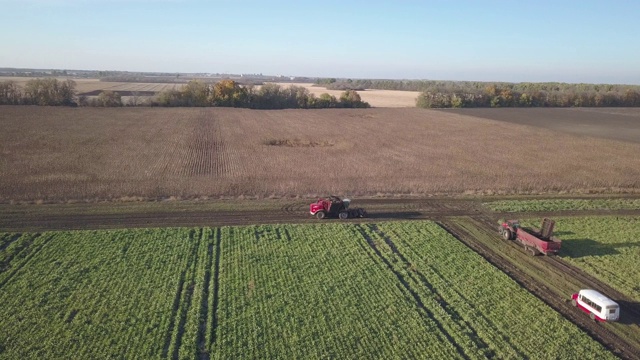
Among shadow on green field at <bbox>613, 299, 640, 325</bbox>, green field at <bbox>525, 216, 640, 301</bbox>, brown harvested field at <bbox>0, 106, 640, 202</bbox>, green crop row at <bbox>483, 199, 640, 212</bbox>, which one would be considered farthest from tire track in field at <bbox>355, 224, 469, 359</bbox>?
green crop row at <bbox>483, 199, 640, 212</bbox>

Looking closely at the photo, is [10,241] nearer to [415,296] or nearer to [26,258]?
[26,258]

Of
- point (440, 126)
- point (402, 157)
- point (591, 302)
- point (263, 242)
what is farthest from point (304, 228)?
point (440, 126)

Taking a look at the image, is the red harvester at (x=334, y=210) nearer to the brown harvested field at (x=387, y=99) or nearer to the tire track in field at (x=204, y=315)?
the tire track in field at (x=204, y=315)

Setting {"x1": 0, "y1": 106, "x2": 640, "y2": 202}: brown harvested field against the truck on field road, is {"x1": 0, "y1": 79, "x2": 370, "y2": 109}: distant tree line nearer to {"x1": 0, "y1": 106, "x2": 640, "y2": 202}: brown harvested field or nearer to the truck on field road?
{"x1": 0, "y1": 106, "x2": 640, "y2": 202}: brown harvested field

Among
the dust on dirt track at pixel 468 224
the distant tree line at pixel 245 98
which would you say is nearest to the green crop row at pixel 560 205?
the dust on dirt track at pixel 468 224

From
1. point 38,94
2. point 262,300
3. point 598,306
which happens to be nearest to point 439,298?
point 598,306
